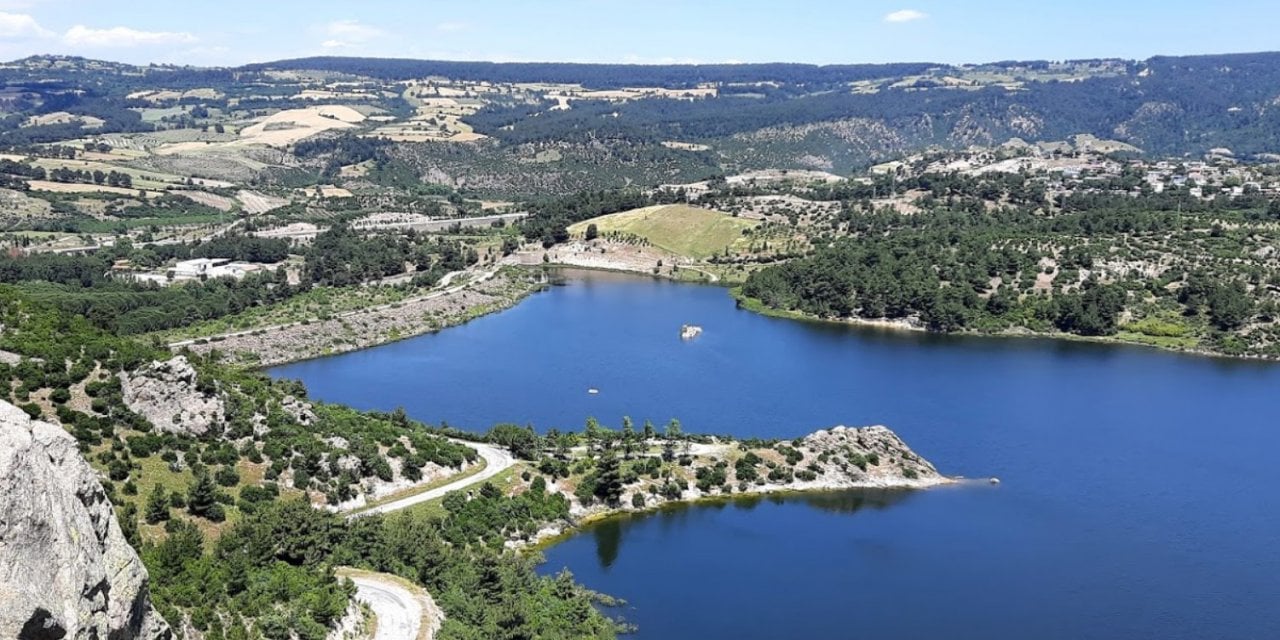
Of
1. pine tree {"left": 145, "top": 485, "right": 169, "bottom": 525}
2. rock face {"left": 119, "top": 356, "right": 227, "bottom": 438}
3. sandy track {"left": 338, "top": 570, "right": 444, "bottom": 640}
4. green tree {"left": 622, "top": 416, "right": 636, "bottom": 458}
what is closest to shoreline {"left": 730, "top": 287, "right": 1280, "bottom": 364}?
green tree {"left": 622, "top": 416, "right": 636, "bottom": 458}

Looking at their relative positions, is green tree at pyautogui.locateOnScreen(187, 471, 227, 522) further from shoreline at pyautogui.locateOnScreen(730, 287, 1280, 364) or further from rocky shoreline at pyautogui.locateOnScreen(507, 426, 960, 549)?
shoreline at pyautogui.locateOnScreen(730, 287, 1280, 364)

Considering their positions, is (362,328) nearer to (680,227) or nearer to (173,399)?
(173,399)

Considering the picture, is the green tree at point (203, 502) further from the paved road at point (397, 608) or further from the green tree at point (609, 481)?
the green tree at point (609, 481)

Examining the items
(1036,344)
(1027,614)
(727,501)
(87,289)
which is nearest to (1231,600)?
(1027,614)

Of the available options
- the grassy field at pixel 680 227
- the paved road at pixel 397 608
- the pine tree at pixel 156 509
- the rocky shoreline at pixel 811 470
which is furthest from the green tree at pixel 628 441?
the grassy field at pixel 680 227

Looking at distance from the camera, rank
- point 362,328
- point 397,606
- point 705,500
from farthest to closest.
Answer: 1. point 362,328
2. point 705,500
3. point 397,606

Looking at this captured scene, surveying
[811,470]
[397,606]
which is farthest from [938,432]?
[397,606]
